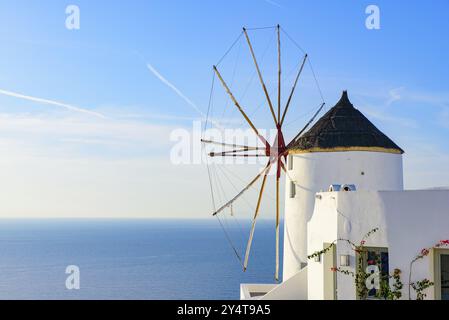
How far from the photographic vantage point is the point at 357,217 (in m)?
12.6

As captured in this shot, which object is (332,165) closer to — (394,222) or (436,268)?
(394,222)

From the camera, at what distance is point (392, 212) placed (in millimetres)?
11914

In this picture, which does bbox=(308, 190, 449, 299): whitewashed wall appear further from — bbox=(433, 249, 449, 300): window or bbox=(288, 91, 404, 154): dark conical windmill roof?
bbox=(288, 91, 404, 154): dark conical windmill roof

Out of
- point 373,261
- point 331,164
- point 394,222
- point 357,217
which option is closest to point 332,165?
point 331,164

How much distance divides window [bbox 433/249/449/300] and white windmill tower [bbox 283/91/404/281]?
10264 millimetres

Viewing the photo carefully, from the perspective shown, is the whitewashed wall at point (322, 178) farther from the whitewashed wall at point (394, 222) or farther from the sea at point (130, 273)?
the sea at point (130, 273)

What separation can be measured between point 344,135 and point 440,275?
11300 millimetres

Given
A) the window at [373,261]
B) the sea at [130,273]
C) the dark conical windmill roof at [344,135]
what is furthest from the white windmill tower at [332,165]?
the sea at [130,273]

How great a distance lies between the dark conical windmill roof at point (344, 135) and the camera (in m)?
21.9

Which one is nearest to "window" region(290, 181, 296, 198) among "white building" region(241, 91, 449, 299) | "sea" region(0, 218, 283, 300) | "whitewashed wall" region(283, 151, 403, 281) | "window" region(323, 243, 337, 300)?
"whitewashed wall" region(283, 151, 403, 281)

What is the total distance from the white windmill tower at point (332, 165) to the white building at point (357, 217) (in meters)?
0.04

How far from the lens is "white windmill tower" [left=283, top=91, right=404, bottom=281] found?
2175 centimetres
